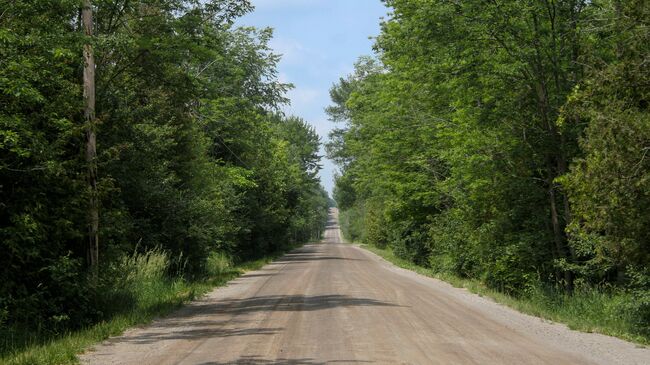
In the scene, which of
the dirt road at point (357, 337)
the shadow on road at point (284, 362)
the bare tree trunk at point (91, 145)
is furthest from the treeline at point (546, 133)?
the bare tree trunk at point (91, 145)

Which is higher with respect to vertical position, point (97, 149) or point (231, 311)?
point (97, 149)

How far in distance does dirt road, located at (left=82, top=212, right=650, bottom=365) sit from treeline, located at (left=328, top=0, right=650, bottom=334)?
2718mm

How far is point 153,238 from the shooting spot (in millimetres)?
20891

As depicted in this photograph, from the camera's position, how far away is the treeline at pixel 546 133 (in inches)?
461

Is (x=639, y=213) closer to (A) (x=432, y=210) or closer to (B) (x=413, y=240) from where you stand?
(A) (x=432, y=210)

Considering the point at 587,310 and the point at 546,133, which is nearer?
the point at 587,310

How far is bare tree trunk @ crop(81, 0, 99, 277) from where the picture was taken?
13.2 m

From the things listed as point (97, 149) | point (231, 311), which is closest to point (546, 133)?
point (231, 311)

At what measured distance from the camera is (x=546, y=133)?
60.2 feet

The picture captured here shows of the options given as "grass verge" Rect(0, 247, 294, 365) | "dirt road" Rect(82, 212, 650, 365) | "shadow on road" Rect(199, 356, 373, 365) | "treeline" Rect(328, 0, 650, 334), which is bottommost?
"dirt road" Rect(82, 212, 650, 365)

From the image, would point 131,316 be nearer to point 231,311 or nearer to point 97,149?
point 231,311

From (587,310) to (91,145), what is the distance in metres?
11.9

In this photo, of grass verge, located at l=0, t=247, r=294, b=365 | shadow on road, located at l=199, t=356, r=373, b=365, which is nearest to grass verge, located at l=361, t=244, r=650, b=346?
shadow on road, located at l=199, t=356, r=373, b=365

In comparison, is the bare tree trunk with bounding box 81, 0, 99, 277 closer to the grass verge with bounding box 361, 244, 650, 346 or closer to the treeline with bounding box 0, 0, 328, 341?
the treeline with bounding box 0, 0, 328, 341
